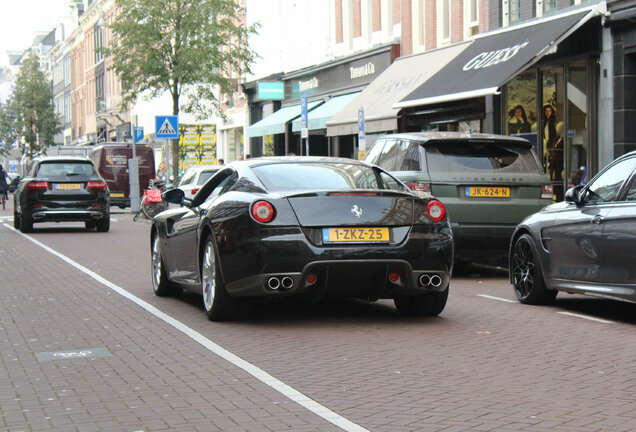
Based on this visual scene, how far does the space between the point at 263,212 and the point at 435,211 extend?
4.69 feet

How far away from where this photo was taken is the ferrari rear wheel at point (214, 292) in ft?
29.3

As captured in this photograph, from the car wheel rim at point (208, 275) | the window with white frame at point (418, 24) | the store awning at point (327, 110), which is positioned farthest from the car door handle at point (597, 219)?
the store awning at point (327, 110)

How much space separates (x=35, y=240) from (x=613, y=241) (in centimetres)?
1507

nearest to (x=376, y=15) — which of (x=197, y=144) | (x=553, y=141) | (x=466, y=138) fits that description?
(x=553, y=141)

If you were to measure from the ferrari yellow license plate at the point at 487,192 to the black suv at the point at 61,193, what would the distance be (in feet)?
44.0

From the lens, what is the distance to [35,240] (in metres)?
21.8

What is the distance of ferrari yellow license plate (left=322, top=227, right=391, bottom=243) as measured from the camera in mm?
8516

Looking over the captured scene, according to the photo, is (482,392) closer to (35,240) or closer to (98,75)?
(35,240)

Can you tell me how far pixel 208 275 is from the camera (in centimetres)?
927

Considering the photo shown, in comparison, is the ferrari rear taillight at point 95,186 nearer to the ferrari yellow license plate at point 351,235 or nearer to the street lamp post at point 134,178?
the street lamp post at point 134,178

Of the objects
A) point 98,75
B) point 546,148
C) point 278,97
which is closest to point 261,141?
point 278,97

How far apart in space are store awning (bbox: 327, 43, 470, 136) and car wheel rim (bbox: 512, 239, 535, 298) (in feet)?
50.6

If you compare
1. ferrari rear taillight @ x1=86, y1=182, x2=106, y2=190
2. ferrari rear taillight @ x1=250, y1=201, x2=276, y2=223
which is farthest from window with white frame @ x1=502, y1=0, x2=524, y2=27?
ferrari rear taillight @ x1=250, y1=201, x2=276, y2=223

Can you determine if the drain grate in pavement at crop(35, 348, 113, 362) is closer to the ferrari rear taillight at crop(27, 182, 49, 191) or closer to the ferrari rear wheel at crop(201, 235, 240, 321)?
the ferrari rear wheel at crop(201, 235, 240, 321)
